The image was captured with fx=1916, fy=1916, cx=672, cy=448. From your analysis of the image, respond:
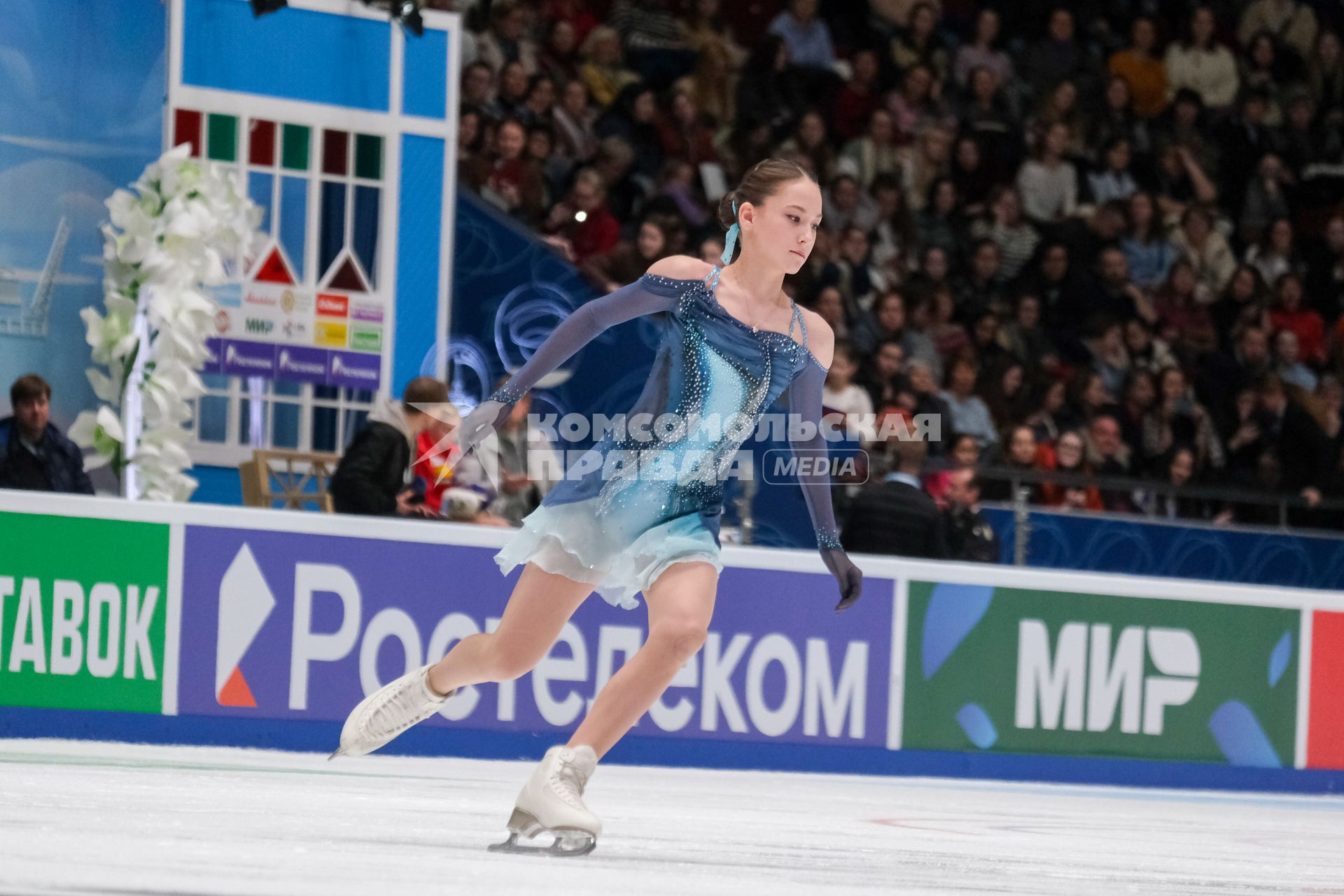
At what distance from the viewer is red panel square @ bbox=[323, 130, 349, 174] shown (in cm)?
846

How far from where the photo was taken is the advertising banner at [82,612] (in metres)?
6.02

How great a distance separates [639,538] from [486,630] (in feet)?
9.69

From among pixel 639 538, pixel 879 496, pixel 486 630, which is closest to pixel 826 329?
pixel 639 538

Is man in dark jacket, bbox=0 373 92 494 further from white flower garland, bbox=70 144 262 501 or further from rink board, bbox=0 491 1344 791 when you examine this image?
rink board, bbox=0 491 1344 791

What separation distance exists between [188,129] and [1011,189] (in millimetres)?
4942

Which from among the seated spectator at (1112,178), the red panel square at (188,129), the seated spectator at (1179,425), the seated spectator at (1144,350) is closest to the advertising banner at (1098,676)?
the seated spectator at (1179,425)

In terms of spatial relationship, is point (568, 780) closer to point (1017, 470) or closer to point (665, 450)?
point (665, 450)

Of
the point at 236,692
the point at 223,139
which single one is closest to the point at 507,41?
the point at 223,139

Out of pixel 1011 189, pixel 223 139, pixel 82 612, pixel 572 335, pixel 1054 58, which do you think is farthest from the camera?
pixel 1054 58

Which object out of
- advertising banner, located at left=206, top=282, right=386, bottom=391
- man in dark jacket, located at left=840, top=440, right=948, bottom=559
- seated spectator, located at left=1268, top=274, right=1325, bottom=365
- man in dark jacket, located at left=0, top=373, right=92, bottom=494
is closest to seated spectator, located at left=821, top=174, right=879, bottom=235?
man in dark jacket, located at left=840, top=440, right=948, bottom=559

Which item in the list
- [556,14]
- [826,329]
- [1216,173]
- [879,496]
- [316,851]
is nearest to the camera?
[316,851]

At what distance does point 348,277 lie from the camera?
848cm

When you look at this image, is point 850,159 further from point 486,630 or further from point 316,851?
point 316,851

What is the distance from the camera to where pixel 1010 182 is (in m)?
11.2
